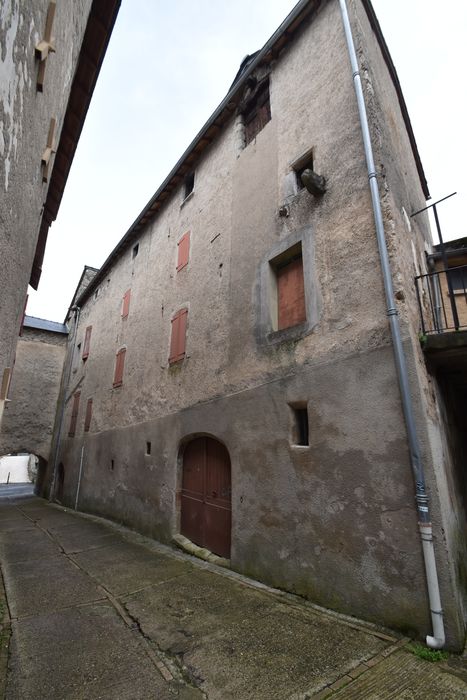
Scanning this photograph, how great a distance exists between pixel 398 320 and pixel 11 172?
4093mm

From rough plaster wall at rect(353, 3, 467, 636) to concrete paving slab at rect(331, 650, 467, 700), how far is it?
57 cm

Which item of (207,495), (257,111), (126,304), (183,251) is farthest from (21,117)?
(126,304)

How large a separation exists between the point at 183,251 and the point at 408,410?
277 inches

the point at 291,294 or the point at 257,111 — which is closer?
the point at 291,294

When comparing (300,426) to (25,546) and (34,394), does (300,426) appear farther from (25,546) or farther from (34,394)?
(34,394)

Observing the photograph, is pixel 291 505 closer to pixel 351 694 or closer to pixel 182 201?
pixel 351 694

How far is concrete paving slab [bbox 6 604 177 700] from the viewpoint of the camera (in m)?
2.50

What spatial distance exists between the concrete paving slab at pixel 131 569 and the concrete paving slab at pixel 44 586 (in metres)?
0.22

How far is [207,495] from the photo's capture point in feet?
20.3

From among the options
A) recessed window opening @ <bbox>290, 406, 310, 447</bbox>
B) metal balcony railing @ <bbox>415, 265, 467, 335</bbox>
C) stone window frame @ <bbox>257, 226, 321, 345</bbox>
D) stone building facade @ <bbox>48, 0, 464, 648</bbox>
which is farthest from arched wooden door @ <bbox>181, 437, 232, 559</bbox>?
metal balcony railing @ <bbox>415, 265, 467, 335</bbox>

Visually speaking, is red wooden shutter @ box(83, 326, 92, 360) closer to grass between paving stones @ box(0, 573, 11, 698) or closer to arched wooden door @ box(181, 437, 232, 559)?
arched wooden door @ box(181, 437, 232, 559)

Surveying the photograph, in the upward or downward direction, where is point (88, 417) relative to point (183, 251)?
downward

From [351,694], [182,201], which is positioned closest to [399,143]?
[182,201]

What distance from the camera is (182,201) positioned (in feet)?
31.9
